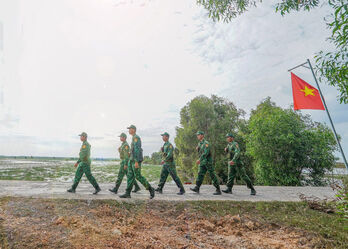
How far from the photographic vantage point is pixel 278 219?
473cm

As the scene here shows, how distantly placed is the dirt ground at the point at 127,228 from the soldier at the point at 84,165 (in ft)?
4.21

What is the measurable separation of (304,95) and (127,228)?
6.96m

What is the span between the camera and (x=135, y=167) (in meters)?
5.88

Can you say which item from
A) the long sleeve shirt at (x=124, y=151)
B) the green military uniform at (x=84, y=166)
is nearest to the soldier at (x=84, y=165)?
the green military uniform at (x=84, y=166)

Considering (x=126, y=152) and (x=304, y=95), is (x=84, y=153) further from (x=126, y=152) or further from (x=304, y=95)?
(x=304, y=95)

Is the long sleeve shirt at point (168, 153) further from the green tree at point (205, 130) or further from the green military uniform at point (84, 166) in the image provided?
the green tree at point (205, 130)

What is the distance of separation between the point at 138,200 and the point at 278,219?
3.88m

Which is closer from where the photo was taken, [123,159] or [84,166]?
[84,166]

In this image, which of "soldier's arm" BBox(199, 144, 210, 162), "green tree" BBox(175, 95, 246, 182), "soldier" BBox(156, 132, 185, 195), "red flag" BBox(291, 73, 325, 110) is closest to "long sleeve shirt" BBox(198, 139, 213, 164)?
"soldier's arm" BBox(199, 144, 210, 162)

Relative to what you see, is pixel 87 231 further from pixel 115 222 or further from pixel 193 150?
pixel 193 150

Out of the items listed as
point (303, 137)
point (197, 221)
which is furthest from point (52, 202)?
point (303, 137)

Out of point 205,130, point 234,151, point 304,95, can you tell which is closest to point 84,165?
point 234,151

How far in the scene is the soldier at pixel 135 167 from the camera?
591 cm

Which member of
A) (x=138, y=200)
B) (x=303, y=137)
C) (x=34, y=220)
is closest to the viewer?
(x=34, y=220)
